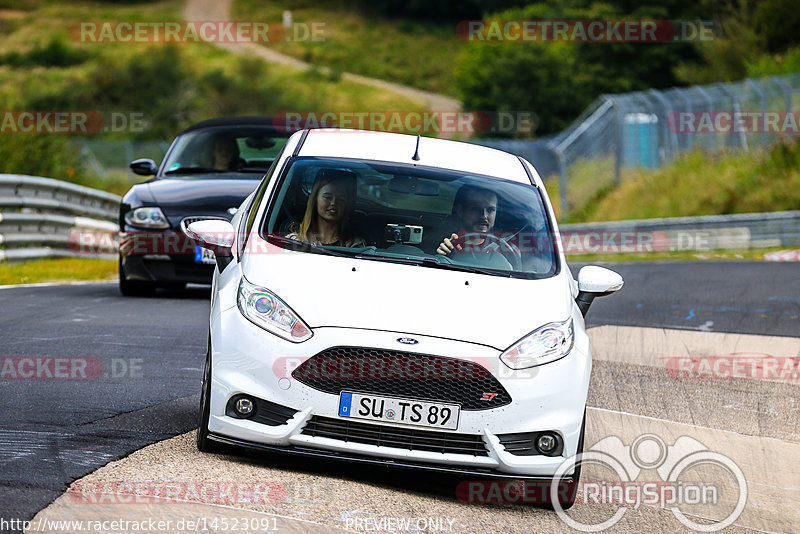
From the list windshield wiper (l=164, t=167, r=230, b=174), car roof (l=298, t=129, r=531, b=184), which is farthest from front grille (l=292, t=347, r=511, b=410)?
windshield wiper (l=164, t=167, r=230, b=174)

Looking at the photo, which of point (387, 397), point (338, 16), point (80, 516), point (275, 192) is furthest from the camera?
point (338, 16)

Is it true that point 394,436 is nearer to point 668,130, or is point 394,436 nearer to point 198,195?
point 198,195

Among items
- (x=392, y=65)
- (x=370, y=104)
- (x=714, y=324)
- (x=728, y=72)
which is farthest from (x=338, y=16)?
(x=714, y=324)

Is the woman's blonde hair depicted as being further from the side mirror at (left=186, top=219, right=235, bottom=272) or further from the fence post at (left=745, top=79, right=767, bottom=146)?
the fence post at (left=745, top=79, right=767, bottom=146)

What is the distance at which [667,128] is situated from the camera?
33.1 m

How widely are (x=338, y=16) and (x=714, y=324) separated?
131m

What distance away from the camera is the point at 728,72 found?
49844 mm

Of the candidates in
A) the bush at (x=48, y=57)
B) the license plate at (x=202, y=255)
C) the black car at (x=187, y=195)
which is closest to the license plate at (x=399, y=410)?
the black car at (x=187, y=195)

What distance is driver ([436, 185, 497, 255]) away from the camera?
676cm

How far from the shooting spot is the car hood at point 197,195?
11.7 meters

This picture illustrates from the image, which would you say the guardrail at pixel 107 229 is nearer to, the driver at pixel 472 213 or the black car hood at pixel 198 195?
the black car hood at pixel 198 195

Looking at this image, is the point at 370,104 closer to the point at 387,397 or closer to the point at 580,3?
the point at 580,3

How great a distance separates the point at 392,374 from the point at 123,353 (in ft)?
12.9

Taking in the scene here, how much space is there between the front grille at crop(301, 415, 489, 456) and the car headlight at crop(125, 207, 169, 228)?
6527mm
